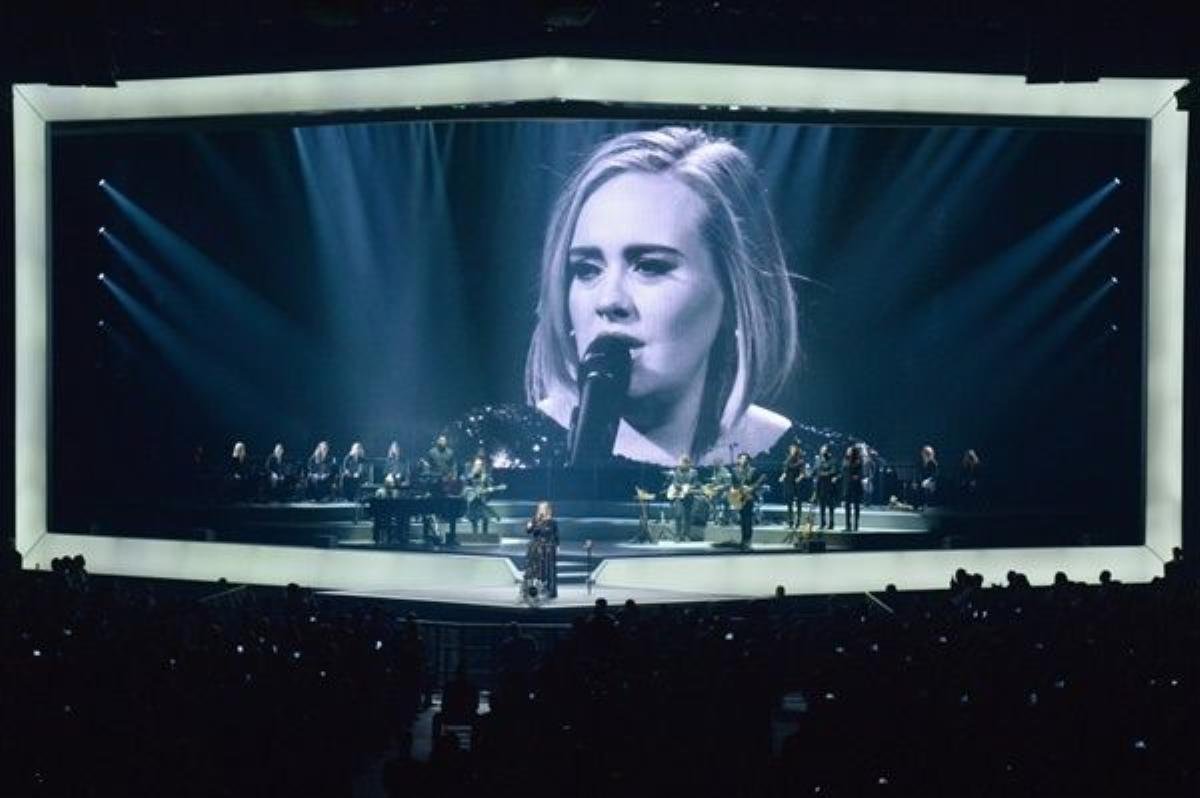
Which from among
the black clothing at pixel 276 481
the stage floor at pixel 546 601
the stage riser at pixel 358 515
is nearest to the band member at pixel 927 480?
the stage riser at pixel 358 515

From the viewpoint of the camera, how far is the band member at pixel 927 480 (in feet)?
75.0

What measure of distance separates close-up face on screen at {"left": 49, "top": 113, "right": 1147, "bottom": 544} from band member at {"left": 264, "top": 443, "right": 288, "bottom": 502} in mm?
415

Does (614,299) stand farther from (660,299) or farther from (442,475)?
(442,475)

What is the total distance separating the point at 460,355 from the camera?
22344 mm

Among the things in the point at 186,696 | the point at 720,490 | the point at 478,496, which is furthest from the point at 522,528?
the point at 186,696

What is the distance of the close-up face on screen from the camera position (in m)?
22.0

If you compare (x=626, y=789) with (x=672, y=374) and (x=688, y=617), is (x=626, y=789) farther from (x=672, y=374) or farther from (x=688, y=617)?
(x=672, y=374)

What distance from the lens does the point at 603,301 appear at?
22.0 metres

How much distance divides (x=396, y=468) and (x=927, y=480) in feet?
24.8

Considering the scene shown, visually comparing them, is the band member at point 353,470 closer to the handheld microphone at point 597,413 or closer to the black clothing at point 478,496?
the black clothing at point 478,496

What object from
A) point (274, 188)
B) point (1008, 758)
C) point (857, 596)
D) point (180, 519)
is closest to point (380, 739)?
point (1008, 758)

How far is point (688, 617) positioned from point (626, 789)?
5147mm

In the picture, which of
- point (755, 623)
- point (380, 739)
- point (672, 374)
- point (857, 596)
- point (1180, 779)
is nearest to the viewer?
point (1180, 779)

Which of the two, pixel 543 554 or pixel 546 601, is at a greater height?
pixel 543 554
